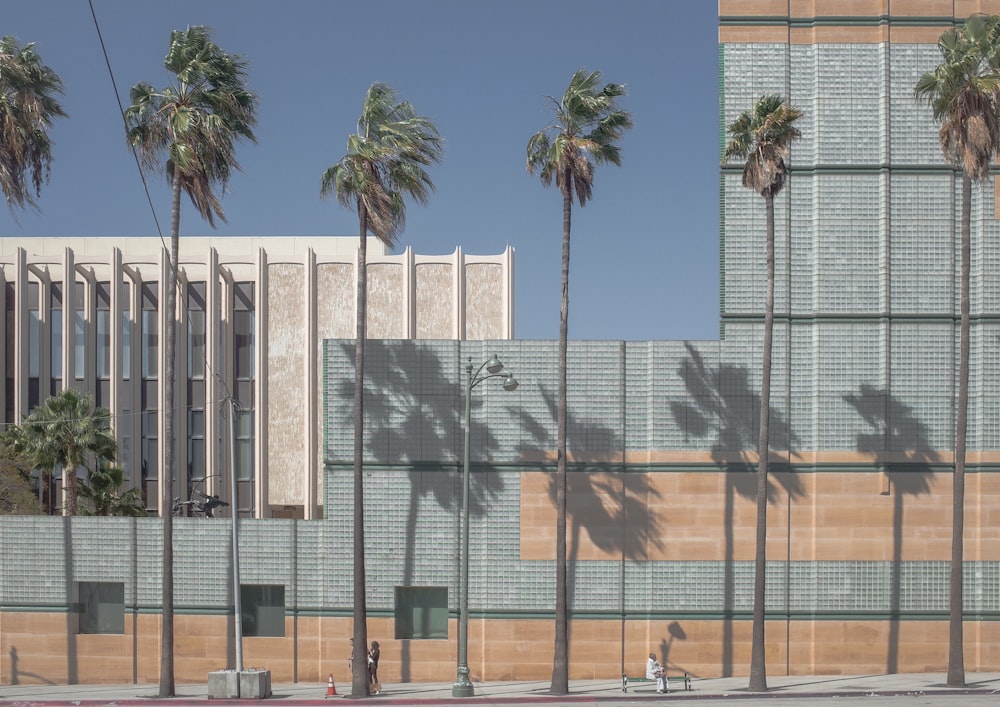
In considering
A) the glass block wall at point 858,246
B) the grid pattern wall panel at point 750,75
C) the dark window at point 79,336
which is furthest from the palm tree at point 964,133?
the dark window at point 79,336

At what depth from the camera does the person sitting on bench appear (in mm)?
28188

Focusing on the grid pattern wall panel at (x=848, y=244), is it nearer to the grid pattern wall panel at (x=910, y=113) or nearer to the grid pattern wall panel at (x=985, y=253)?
the grid pattern wall panel at (x=910, y=113)

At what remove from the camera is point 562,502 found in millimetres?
28500

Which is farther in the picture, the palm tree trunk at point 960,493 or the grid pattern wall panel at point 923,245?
the grid pattern wall panel at point 923,245

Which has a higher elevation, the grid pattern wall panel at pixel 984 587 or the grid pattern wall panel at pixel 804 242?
the grid pattern wall panel at pixel 804 242

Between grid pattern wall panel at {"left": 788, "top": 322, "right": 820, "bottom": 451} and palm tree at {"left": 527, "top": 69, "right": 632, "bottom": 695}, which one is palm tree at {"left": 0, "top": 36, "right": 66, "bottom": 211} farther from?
grid pattern wall panel at {"left": 788, "top": 322, "right": 820, "bottom": 451}

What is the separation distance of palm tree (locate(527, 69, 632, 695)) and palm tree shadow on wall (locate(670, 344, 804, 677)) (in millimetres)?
4359

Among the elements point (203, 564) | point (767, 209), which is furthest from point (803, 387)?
point (203, 564)

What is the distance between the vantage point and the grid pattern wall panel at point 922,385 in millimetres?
31188

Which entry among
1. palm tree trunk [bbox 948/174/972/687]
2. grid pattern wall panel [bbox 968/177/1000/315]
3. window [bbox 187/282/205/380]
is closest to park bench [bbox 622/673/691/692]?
palm tree trunk [bbox 948/174/972/687]

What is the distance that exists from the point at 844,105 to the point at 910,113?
1848 millimetres

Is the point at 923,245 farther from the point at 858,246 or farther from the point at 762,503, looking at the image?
the point at 762,503

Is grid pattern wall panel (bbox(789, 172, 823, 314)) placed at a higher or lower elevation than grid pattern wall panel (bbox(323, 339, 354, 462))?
higher

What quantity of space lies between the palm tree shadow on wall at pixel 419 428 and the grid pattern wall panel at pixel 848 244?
34.0 ft
